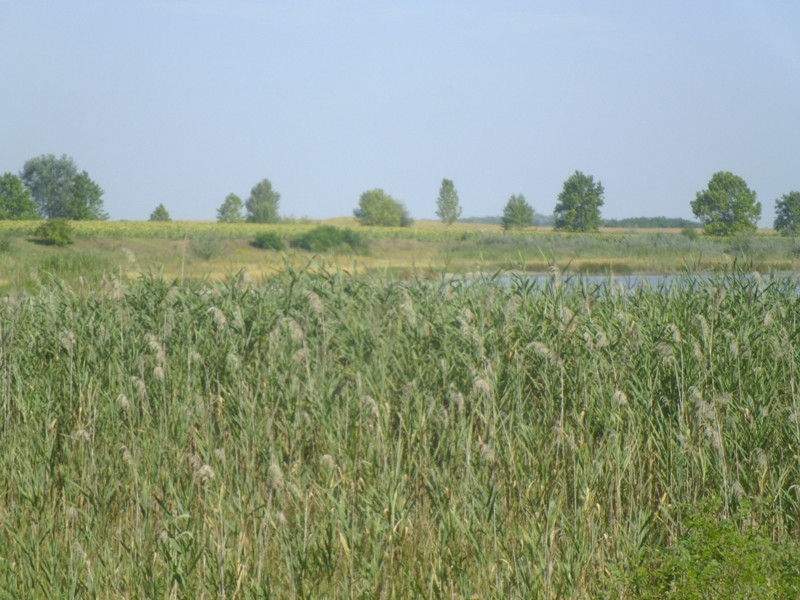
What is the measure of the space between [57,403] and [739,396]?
359 cm

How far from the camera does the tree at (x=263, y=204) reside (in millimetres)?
74812

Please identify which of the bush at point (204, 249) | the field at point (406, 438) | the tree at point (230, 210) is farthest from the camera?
the tree at point (230, 210)

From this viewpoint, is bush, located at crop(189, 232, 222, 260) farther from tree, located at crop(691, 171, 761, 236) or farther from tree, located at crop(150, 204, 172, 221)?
tree, located at crop(150, 204, 172, 221)

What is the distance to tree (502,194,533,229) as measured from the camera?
56812mm

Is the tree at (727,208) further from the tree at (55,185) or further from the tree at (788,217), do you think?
the tree at (55,185)

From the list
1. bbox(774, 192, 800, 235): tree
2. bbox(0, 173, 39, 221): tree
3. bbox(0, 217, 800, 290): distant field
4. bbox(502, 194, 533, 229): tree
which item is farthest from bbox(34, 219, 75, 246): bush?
bbox(774, 192, 800, 235): tree

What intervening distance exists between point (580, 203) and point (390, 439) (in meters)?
42.9

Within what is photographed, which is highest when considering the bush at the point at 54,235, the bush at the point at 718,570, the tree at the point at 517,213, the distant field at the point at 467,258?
the tree at the point at 517,213

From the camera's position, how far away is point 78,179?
64.4 meters

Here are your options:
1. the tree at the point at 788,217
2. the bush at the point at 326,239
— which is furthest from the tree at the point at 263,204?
the tree at the point at 788,217

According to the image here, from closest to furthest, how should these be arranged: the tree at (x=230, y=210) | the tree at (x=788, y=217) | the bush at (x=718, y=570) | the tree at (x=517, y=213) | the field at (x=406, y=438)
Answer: the bush at (x=718, y=570)
the field at (x=406, y=438)
the tree at (x=788, y=217)
the tree at (x=517, y=213)
the tree at (x=230, y=210)

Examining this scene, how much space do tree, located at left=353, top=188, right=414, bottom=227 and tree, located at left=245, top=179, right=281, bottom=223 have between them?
7.87 meters

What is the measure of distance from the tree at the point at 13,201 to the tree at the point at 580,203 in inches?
1494

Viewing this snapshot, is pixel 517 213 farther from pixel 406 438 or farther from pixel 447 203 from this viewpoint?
pixel 406 438
